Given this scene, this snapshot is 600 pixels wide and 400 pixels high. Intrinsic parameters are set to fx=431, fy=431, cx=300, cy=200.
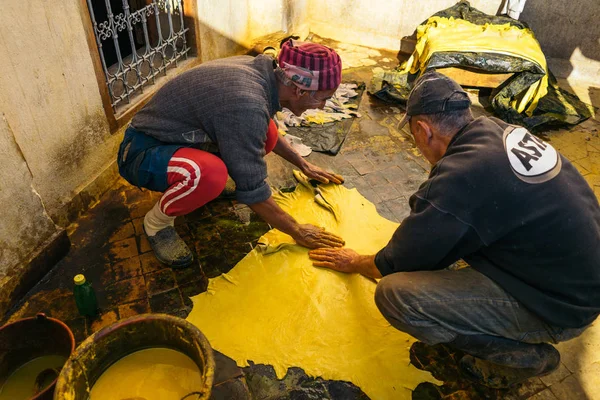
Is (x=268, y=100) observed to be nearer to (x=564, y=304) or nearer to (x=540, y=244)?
(x=540, y=244)

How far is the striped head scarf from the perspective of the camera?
88.7 inches

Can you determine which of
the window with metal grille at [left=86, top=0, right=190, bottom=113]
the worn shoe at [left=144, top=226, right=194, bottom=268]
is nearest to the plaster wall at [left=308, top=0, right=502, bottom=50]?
the window with metal grille at [left=86, top=0, right=190, bottom=113]

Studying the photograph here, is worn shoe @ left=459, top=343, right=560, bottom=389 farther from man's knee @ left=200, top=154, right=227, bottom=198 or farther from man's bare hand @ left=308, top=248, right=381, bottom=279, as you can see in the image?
man's knee @ left=200, top=154, right=227, bottom=198

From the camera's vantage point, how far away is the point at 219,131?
225 cm

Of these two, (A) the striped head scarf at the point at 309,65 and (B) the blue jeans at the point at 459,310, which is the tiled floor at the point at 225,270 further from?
(A) the striped head scarf at the point at 309,65

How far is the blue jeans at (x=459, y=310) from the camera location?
6.49ft

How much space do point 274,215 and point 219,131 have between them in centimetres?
58

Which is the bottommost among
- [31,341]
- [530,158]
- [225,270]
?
[225,270]

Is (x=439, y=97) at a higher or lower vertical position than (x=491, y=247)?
higher

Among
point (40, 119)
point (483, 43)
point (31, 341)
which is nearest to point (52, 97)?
point (40, 119)

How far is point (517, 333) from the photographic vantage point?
79.1 inches

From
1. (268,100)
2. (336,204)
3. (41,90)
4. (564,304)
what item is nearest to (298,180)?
(336,204)

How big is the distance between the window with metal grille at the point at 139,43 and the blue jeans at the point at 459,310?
2538 millimetres

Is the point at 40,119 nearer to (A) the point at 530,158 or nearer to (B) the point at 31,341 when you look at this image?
(B) the point at 31,341
